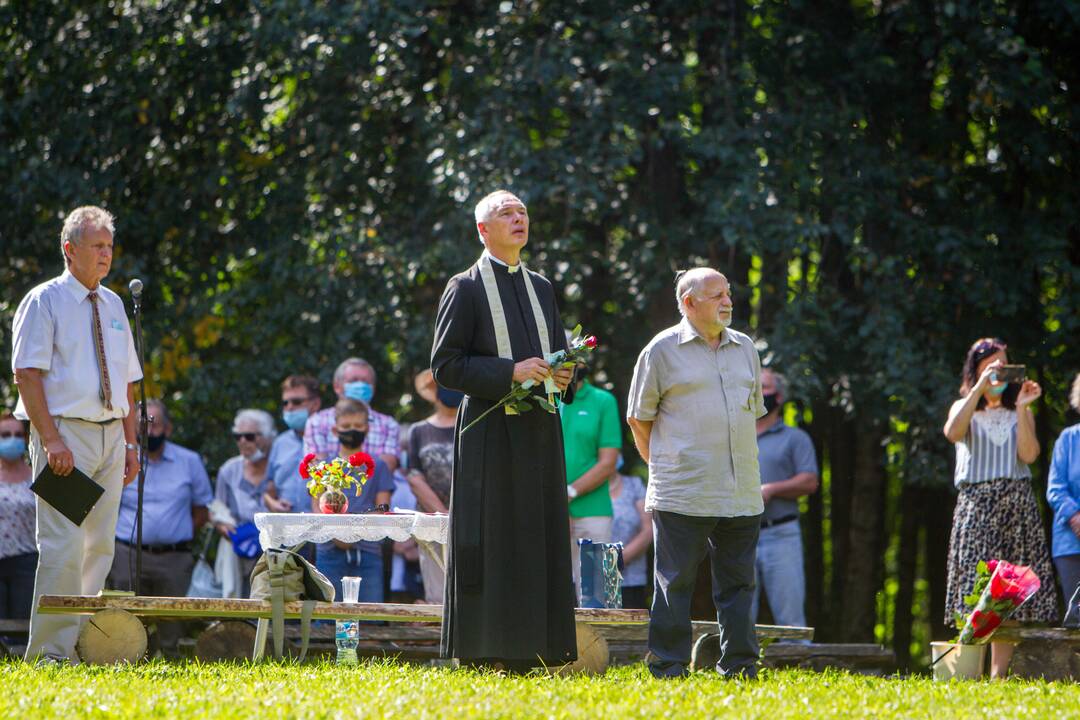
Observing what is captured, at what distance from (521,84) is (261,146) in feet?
10.5

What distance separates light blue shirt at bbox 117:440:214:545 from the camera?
11508mm

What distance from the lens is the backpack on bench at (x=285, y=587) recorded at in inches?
328

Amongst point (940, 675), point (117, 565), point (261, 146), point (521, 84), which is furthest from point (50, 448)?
point (261, 146)

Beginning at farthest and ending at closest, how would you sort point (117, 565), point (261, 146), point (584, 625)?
point (261, 146), point (117, 565), point (584, 625)

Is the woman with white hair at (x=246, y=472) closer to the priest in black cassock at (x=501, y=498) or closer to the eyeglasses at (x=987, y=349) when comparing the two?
the priest in black cassock at (x=501, y=498)

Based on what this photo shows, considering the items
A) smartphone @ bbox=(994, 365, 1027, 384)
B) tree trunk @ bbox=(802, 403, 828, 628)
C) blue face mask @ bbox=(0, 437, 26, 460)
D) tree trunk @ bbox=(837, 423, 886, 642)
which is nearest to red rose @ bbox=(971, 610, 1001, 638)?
smartphone @ bbox=(994, 365, 1027, 384)

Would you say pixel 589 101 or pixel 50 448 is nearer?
pixel 50 448

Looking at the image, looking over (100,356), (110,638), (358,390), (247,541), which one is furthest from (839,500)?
(100,356)

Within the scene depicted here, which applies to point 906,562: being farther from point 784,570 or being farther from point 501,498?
point 501,498

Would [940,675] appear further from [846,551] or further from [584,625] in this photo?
[846,551]

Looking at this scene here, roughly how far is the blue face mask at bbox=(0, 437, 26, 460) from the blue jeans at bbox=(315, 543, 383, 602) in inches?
95.7

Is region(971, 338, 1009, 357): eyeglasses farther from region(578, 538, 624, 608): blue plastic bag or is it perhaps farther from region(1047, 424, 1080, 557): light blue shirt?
region(578, 538, 624, 608): blue plastic bag

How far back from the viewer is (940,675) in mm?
8516

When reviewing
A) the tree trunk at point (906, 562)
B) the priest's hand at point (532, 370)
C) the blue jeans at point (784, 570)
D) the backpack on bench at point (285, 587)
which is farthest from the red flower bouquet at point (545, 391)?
the tree trunk at point (906, 562)
